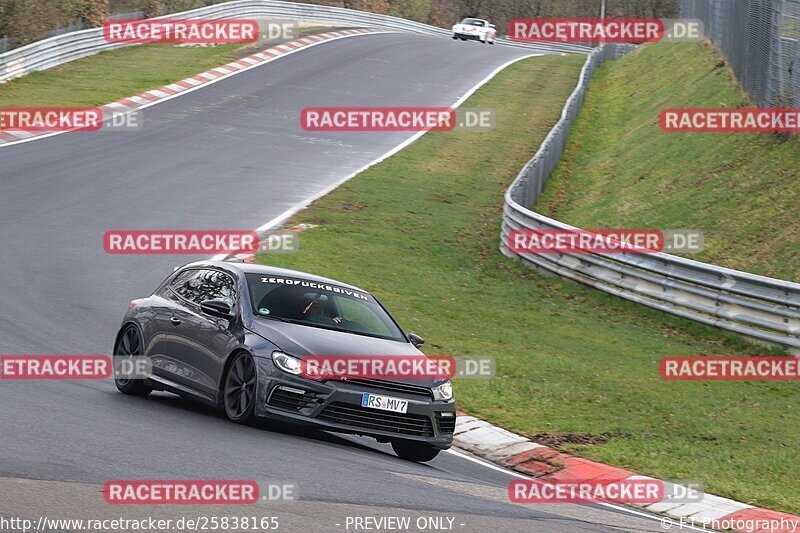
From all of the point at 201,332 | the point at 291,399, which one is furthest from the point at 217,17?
the point at 291,399

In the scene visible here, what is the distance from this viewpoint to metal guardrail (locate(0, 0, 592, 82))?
39.2m

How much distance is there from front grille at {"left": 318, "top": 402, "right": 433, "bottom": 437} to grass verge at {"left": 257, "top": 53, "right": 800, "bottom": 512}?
180cm

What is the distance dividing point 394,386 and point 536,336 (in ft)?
24.4

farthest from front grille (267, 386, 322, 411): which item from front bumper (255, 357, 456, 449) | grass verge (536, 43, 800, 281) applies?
grass verge (536, 43, 800, 281)

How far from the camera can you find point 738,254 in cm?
2078

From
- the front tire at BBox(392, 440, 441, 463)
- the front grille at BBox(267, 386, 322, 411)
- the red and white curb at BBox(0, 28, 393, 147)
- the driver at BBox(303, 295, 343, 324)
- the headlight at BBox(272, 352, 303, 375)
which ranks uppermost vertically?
the driver at BBox(303, 295, 343, 324)

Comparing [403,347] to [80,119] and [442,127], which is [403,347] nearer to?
[80,119]

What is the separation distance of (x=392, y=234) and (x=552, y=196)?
7.03 m

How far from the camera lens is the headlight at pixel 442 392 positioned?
10758 millimetres

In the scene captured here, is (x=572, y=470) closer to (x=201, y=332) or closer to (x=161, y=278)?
(x=201, y=332)

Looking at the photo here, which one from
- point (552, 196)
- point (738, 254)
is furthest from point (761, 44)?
point (738, 254)

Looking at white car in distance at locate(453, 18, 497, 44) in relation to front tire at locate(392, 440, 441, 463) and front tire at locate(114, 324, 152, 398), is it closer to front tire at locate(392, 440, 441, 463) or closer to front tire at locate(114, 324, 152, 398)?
front tire at locate(114, 324, 152, 398)

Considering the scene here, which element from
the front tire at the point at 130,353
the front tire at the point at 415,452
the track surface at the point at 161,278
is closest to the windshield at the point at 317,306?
the track surface at the point at 161,278

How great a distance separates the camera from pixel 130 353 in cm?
1266
